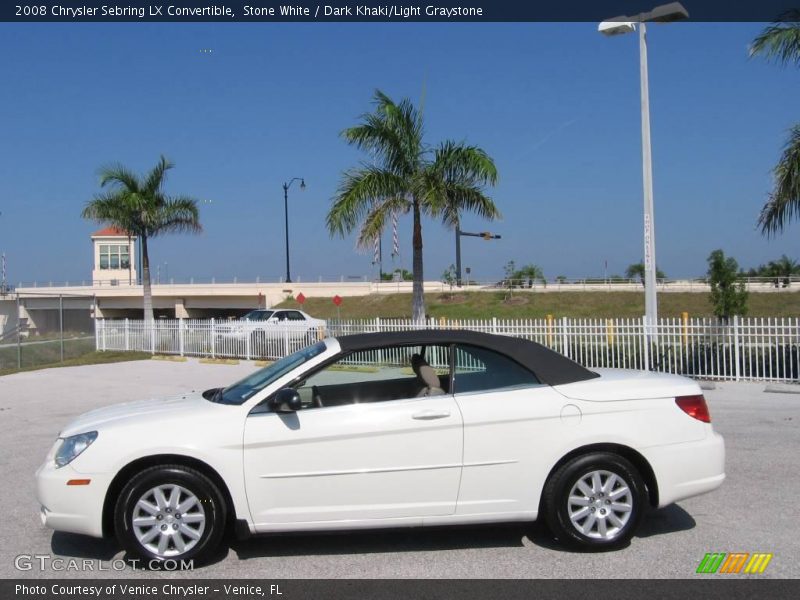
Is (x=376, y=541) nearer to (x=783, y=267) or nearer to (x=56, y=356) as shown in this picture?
(x=56, y=356)

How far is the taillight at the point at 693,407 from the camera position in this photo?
5.07 metres

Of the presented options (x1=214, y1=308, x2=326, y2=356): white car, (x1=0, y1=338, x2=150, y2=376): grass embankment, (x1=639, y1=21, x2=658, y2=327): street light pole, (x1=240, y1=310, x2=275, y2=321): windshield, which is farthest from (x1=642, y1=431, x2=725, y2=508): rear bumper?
(x1=240, y1=310, x2=275, y2=321): windshield

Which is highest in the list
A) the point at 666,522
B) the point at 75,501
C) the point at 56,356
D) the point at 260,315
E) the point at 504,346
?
the point at 260,315

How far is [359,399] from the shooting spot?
5492 mm

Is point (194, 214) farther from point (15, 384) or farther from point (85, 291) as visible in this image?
point (85, 291)

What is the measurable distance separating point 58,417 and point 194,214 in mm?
18583

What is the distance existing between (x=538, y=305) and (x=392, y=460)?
142ft

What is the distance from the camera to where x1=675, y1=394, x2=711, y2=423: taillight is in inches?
199

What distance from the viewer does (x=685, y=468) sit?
16.3 ft

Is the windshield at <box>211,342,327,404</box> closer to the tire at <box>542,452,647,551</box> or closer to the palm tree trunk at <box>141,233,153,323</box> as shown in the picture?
the tire at <box>542,452,647,551</box>

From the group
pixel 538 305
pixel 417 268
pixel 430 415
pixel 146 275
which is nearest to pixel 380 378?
pixel 430 415
